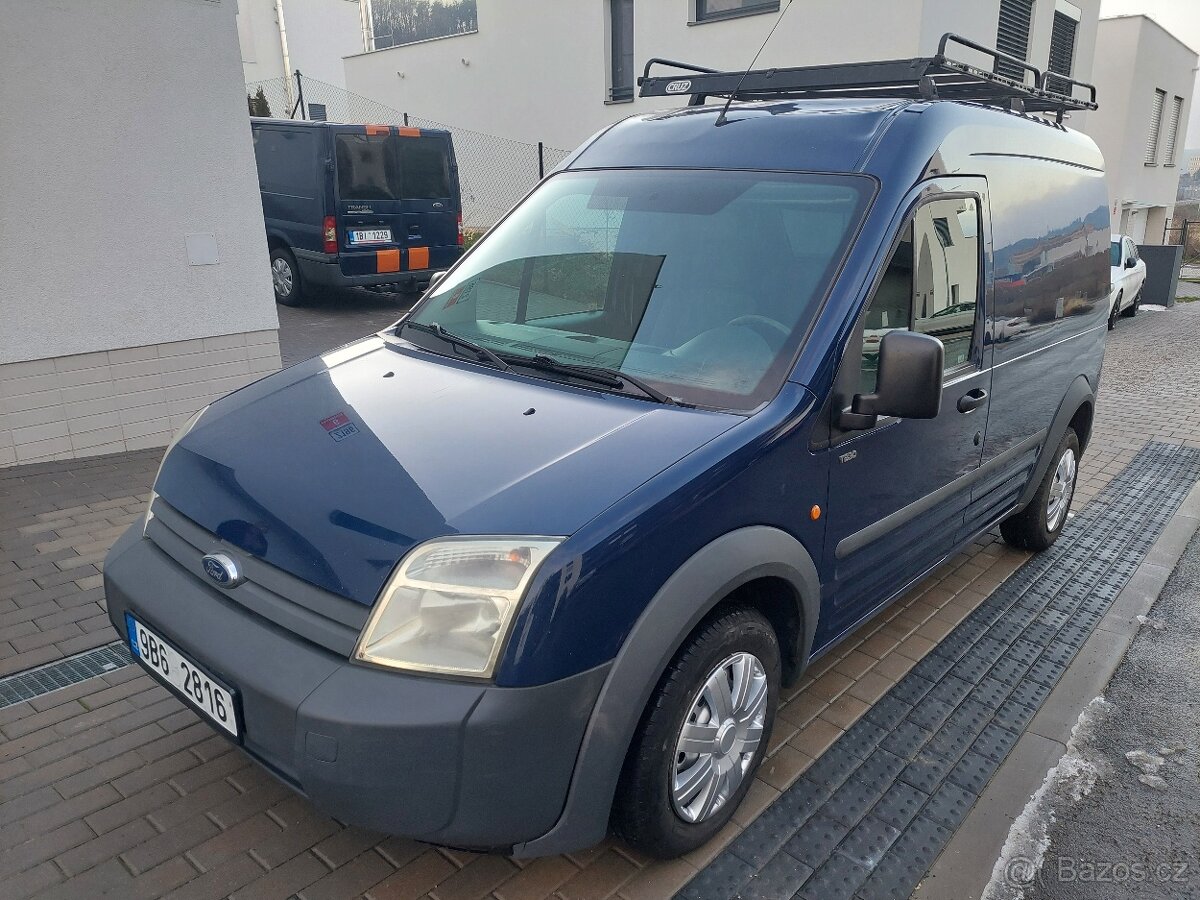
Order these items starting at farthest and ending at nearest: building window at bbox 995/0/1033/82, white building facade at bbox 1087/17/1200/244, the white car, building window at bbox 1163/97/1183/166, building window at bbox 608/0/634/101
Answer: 1. building window at bbox 1163/97/1183/166
2. white building facade at bbox 1087/17/1200/244
3. building window at bbox 608/0/634/101
4. building window at bbox 995/0/1033/82
5. the white car

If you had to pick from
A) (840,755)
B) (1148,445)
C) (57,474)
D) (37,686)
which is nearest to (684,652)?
(840,755)

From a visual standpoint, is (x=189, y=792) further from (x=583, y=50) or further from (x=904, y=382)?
(x=583, y=50)

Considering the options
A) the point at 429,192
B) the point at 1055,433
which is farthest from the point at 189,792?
the point at 429,192

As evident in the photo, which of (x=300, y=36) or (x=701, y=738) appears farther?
(x=300, y=36)

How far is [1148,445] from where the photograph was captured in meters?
7.16

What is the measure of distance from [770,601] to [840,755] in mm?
744

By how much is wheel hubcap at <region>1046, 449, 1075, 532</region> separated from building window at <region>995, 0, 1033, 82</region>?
39.6 feet

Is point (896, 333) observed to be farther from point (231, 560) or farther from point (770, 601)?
point (231, 560)

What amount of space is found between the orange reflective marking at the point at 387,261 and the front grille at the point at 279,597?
357 inches

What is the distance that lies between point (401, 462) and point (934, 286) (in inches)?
78.7

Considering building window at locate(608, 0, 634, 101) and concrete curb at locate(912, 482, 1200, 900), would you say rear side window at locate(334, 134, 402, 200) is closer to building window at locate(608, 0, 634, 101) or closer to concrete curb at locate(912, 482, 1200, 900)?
building window at locate(608, 0, 634, 101)

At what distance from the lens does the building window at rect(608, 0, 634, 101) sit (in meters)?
16.1

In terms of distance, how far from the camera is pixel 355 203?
35.4 ft

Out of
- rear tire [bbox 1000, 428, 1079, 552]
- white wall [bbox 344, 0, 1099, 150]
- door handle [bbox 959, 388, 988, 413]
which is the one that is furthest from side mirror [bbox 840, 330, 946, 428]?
white wall [bbox 344, 0, 1099, 150]
